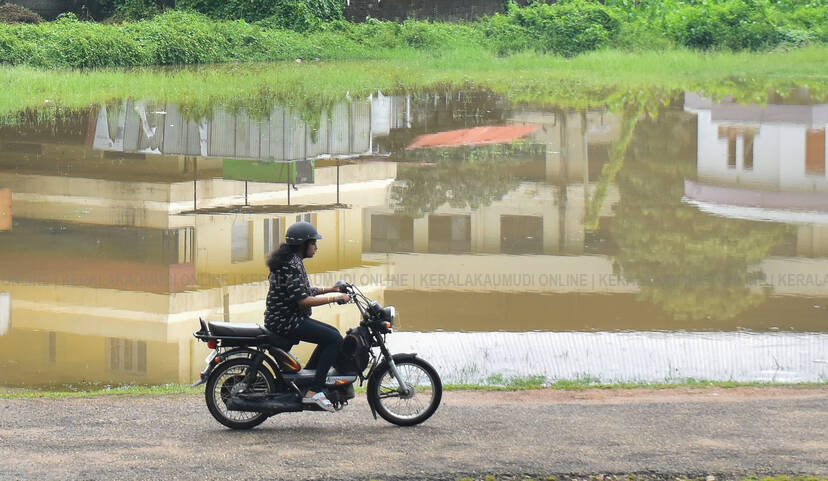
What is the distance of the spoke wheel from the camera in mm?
7934

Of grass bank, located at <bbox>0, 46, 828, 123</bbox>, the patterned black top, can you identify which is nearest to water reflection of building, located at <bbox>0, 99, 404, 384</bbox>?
the patterned black top

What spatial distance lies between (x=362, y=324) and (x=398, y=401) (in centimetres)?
58

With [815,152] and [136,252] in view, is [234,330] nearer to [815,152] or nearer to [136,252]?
[136,252]

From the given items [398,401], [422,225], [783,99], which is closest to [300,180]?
[422,225]

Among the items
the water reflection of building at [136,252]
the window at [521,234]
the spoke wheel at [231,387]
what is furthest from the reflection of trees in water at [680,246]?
the spoke wheel at [231,387]

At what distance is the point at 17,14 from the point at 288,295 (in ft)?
136

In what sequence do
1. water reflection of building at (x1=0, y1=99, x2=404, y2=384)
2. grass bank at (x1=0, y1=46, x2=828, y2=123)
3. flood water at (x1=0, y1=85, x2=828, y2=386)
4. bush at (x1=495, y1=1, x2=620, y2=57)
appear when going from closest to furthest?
1. water reflection of building at (x1=0, y1=99, x2=404, y2=384)
2. flood water at (x1=0, y1=85, x2=828, y2=386)
3. grass bank at (x1=0, y1=46, x2=828, y2=123)
4. bush at (x1=495, y1=1, x2=620, y2=57)

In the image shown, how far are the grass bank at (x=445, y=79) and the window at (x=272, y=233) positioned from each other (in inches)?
471

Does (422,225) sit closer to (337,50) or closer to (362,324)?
(362,324)

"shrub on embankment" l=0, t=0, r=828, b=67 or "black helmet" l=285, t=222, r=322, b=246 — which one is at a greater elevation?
"shrub on embankment" l=0, t=0, r=828, b=67

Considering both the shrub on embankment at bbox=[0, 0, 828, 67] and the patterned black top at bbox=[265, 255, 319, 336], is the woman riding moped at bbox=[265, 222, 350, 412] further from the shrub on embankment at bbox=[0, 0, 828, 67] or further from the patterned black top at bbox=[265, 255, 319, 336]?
the shrub on embankment at bbox=[0, 0, 828, 67]

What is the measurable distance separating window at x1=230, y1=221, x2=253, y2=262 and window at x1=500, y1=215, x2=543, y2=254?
317 cm

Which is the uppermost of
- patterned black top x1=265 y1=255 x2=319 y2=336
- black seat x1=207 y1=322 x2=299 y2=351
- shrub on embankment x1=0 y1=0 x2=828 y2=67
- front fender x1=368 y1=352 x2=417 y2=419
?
shrub on embankment x1=0 y1=0 x2=828 y2=67

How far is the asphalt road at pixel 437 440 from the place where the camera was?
711cm
